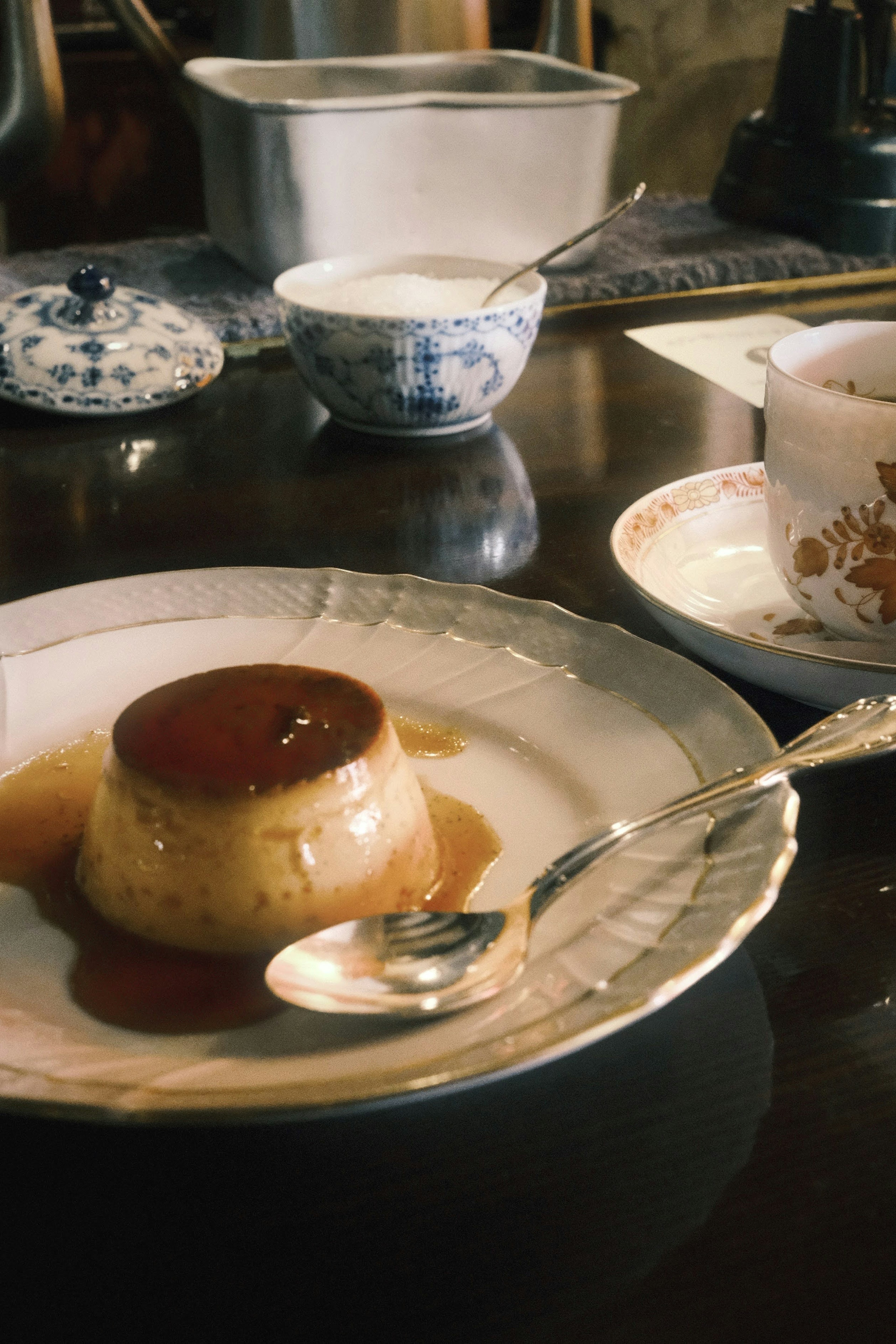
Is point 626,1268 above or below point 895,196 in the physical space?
below

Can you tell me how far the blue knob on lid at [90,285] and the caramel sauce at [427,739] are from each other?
0.69m

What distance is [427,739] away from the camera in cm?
60

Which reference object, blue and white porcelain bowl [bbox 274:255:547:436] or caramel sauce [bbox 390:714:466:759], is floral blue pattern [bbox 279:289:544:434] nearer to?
blue and white porcelain bowl [bbox 274:255:547:436]

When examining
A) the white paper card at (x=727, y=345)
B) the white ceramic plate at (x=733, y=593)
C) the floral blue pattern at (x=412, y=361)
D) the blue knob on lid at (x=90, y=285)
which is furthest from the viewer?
the white paper card at (x=727, y=345)

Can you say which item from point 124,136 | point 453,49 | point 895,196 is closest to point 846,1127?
point 895,196

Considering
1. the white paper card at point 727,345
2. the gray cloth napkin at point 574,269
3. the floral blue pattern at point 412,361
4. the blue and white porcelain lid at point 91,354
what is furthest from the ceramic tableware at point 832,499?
the gray cloth napkin at point 574,269

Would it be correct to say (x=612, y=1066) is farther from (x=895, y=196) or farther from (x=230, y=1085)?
(x=895, y=196)

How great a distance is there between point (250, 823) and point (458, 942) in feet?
0.38

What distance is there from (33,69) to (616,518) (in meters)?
1.45

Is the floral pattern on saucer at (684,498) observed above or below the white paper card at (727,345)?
above

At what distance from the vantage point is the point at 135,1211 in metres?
0.36

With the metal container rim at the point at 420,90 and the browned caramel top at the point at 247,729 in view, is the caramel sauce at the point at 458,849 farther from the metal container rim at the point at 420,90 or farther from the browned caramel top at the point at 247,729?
the metal container rim at the point at 420,90

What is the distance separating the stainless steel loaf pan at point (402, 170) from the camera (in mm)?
1349

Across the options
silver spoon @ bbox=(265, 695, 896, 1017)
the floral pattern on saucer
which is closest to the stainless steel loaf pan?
the floral pattern on saucer
